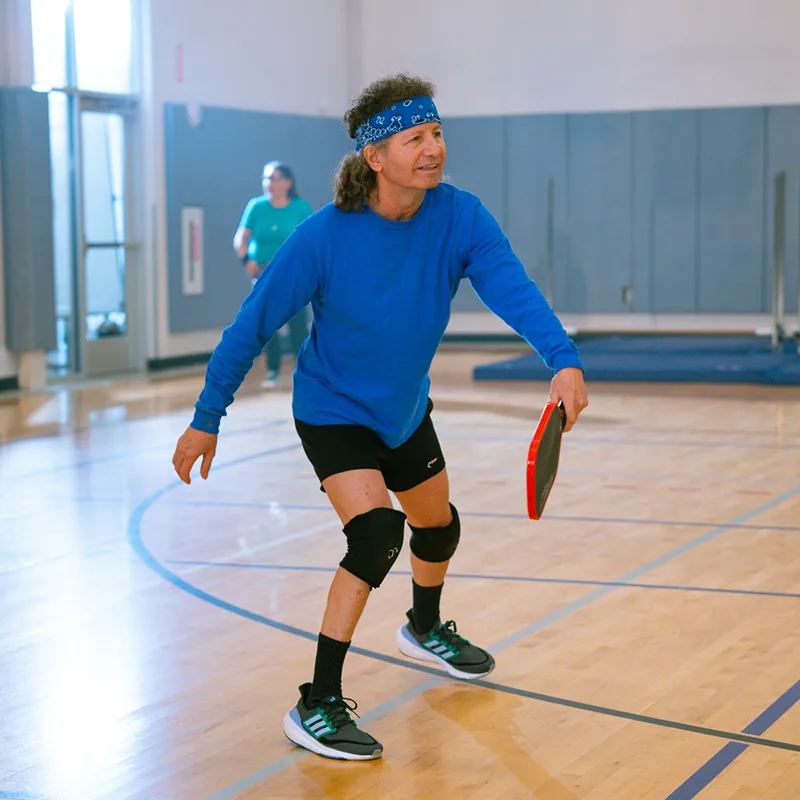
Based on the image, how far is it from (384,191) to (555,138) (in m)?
10.4

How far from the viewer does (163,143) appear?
11.6 meters

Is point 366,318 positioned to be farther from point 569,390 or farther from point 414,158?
point 569,390

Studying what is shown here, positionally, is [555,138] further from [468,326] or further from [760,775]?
[760,775]

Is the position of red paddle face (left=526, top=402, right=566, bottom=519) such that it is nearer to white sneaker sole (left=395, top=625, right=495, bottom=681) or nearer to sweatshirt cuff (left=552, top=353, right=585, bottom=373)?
sweatshirt cuff (left=552, top=353, right=585, bottom=373)

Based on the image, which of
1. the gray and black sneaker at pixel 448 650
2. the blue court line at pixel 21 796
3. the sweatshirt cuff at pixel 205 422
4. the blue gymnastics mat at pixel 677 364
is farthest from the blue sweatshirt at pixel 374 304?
the blue gymnastics mat at pixel 677 364

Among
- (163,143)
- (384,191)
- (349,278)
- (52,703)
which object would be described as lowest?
(52,703)

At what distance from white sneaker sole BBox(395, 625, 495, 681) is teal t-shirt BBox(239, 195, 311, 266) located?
6.20 m

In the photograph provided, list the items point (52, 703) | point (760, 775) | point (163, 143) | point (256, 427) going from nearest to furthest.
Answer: point (760, 775), point (52, 703), point (256, 427), point (163, 143)

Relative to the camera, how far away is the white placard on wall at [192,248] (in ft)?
38.9

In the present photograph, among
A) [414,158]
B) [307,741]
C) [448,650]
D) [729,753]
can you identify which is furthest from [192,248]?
[729,753]

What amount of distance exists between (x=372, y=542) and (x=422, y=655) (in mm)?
790

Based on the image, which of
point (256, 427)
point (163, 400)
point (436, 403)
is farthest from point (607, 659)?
point (163, 400)

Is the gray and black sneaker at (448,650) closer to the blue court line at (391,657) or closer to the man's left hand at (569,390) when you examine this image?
the blue court line at (391,657)

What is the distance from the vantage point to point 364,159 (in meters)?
3.14
